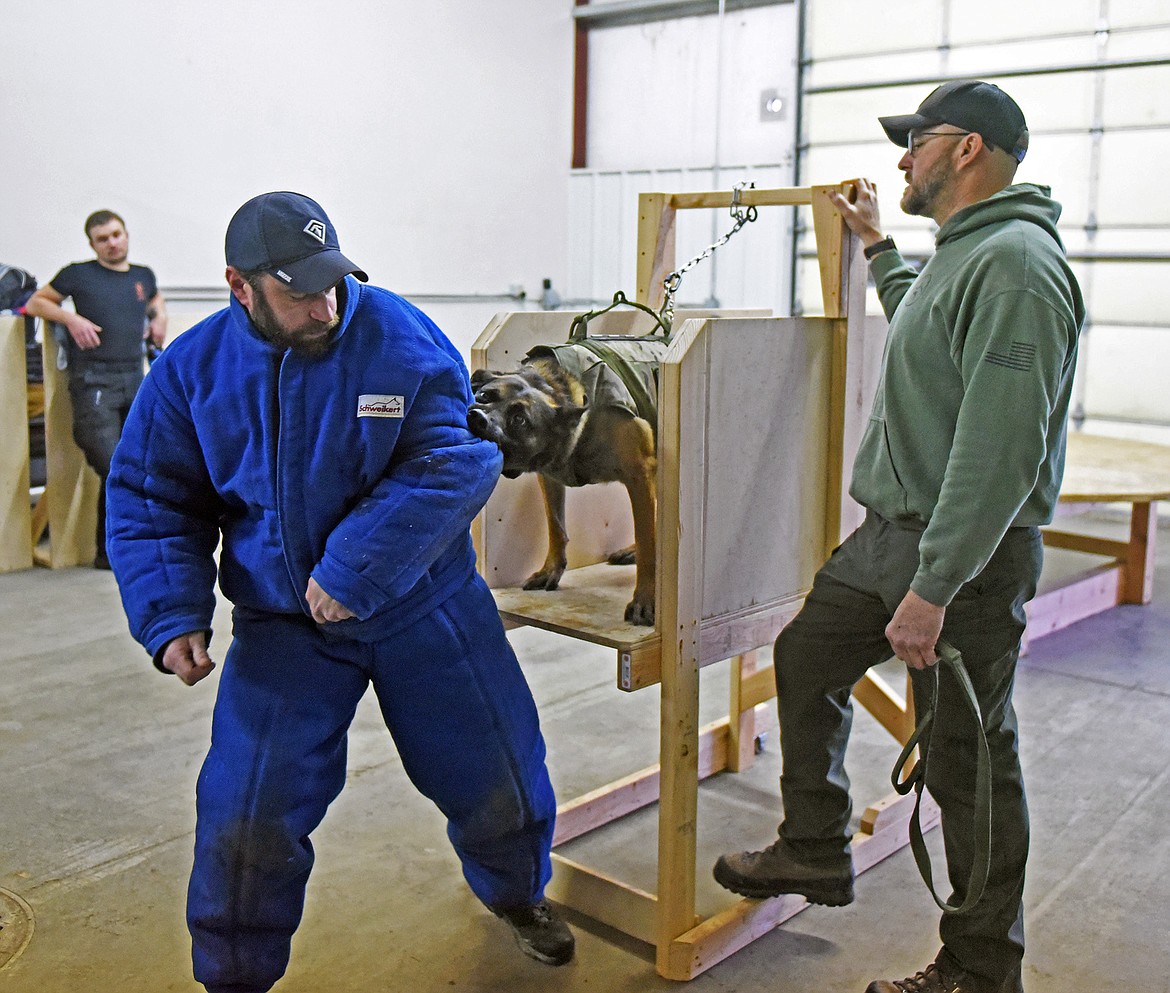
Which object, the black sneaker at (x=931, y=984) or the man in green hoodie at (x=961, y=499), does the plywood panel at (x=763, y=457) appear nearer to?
the man in green hoodie at (x=961, y=499)

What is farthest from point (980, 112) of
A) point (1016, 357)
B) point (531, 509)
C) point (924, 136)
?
point (531, 509)

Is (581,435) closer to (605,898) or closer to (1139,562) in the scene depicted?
(605,898)

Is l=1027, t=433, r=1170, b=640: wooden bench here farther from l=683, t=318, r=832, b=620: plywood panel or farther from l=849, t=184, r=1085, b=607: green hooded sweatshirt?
l=849, t=184, r=1085, b=607: green hooded sweatshirt

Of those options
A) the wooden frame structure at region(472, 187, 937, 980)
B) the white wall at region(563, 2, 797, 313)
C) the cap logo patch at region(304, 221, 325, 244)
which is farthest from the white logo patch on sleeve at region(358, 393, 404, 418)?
the white wall at region(563, 2, 797, 313)

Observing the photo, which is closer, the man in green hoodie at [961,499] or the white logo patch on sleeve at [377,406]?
the man in green hoodie at [961,499]

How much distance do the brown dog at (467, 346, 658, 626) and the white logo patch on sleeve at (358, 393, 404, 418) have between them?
A: 11.5 inches

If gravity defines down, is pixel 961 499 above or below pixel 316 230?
below

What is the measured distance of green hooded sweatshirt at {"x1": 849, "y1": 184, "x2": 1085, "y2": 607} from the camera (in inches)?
73.0

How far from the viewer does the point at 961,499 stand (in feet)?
6.17

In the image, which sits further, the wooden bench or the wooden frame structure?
the wooden bench

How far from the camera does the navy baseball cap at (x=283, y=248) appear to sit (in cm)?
189

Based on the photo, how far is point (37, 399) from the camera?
6.06 meters

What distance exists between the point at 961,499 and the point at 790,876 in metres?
0.99

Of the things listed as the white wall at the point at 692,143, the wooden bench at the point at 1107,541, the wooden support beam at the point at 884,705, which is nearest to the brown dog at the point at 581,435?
the wooden support beam at the point at 884,705
